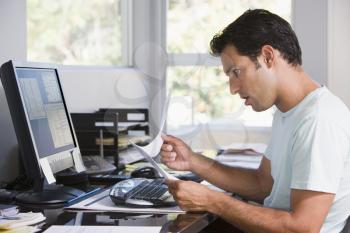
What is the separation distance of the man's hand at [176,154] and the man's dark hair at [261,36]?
1.56ft

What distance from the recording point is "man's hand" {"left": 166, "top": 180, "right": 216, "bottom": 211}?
1470 mm

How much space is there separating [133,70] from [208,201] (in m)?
1.68

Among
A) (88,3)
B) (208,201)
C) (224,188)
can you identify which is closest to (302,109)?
(208,201)

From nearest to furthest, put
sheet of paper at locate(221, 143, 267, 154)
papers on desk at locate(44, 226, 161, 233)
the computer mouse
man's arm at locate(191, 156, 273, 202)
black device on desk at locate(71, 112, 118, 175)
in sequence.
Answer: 1. papers on desk at locate(44, 226, 161, 233)
2. man's arm at locate(191, 156, 273, 202)
3. the computer mouse
4. black device on desk at locate(71, 112, 118, 175)
5. sheet of paper at locate(221, 143, 267, 154)

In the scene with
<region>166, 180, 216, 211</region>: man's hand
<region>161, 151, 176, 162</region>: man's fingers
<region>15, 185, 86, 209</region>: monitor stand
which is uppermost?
<region>161, 151, 176, 162</region>: man's fingers

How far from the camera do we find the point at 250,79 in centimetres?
156

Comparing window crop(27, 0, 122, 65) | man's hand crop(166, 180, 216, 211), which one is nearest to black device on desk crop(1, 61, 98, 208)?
man's hand crop(166, 180, 216, 211)

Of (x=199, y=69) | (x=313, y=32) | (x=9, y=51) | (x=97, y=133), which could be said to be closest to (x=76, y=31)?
(x=199, y=69)

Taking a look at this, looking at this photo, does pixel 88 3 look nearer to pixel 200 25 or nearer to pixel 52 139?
pixel 200 25

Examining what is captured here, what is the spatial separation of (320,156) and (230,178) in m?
0.58

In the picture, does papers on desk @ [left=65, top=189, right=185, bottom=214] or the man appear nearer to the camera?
the man

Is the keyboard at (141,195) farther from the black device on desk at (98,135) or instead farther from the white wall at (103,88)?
the white wall at (103,88)

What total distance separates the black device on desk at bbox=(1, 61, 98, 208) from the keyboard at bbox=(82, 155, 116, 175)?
0.66 ft

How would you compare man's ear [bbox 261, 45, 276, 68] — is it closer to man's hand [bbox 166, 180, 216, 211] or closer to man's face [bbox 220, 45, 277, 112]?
man's face [bbox 220, 45, 277, 112]
